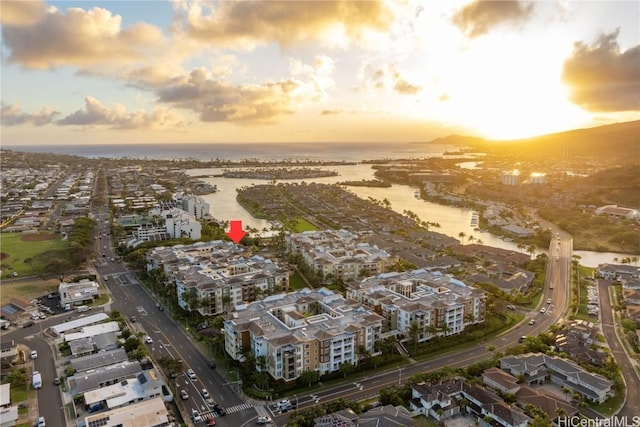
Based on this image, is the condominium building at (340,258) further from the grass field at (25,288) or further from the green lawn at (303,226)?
the grass field at (25,288)

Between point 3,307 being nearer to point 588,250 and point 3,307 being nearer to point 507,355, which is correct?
point 507,355

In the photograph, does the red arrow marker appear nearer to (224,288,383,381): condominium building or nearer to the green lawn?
the green lawn

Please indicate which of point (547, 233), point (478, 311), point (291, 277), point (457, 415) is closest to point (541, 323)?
point (478, 311)

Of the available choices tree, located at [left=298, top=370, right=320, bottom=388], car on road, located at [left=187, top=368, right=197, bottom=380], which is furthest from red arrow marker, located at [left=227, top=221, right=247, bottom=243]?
tree, located at [left=298, top=370, right=320, bottom=388]

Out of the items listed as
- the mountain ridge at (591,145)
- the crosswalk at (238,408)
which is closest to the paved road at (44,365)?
the crosswalk at (238,408)

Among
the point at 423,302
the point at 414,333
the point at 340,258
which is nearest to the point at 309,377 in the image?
the point at 414,333
